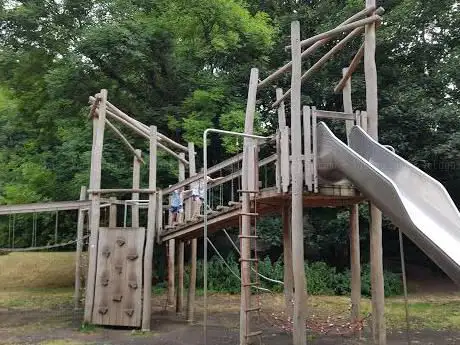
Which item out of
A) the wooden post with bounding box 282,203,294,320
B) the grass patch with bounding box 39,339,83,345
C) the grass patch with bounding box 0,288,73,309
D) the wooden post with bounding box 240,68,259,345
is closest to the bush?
the grass patch with bounding box 0,288,73,309

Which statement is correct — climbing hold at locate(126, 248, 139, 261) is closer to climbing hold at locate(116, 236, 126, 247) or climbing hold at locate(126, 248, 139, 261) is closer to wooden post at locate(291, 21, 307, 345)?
climbing hold at locate(116, 236, 126, 247)

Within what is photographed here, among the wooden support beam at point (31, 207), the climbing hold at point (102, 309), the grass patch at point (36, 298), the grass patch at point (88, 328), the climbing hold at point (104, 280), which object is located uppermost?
the wooden support beam at point (31, 207)

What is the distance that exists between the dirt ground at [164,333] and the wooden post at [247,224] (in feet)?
4.67

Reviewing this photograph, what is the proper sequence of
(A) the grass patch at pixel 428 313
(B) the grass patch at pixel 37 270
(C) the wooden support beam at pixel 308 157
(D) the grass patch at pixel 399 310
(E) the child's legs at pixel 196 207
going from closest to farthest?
(C) the wooden support beam at pixel 308 157, (E) the child's legs at pixel 196 207, (A) the grass patch at pixel 428 313, (D) the grass patch at pixel 399 310, (B) the grass patch at pixel 37 270

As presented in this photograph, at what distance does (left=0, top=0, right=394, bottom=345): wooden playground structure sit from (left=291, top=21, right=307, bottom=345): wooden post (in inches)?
0.5

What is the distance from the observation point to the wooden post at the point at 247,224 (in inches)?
316

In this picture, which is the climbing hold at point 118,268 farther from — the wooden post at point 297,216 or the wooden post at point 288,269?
the wooden post at point 297,216

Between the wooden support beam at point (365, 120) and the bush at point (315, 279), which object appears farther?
the bush at point (315, 279)

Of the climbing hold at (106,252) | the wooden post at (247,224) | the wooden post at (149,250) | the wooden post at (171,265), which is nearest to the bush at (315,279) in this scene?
the wooden post at (171,265)

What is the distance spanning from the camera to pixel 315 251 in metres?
20.4

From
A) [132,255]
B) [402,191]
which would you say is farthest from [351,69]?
[132,255]

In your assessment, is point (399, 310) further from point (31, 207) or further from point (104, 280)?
point (31, 207)

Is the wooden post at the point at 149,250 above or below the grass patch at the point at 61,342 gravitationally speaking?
above

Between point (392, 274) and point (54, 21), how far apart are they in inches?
550
